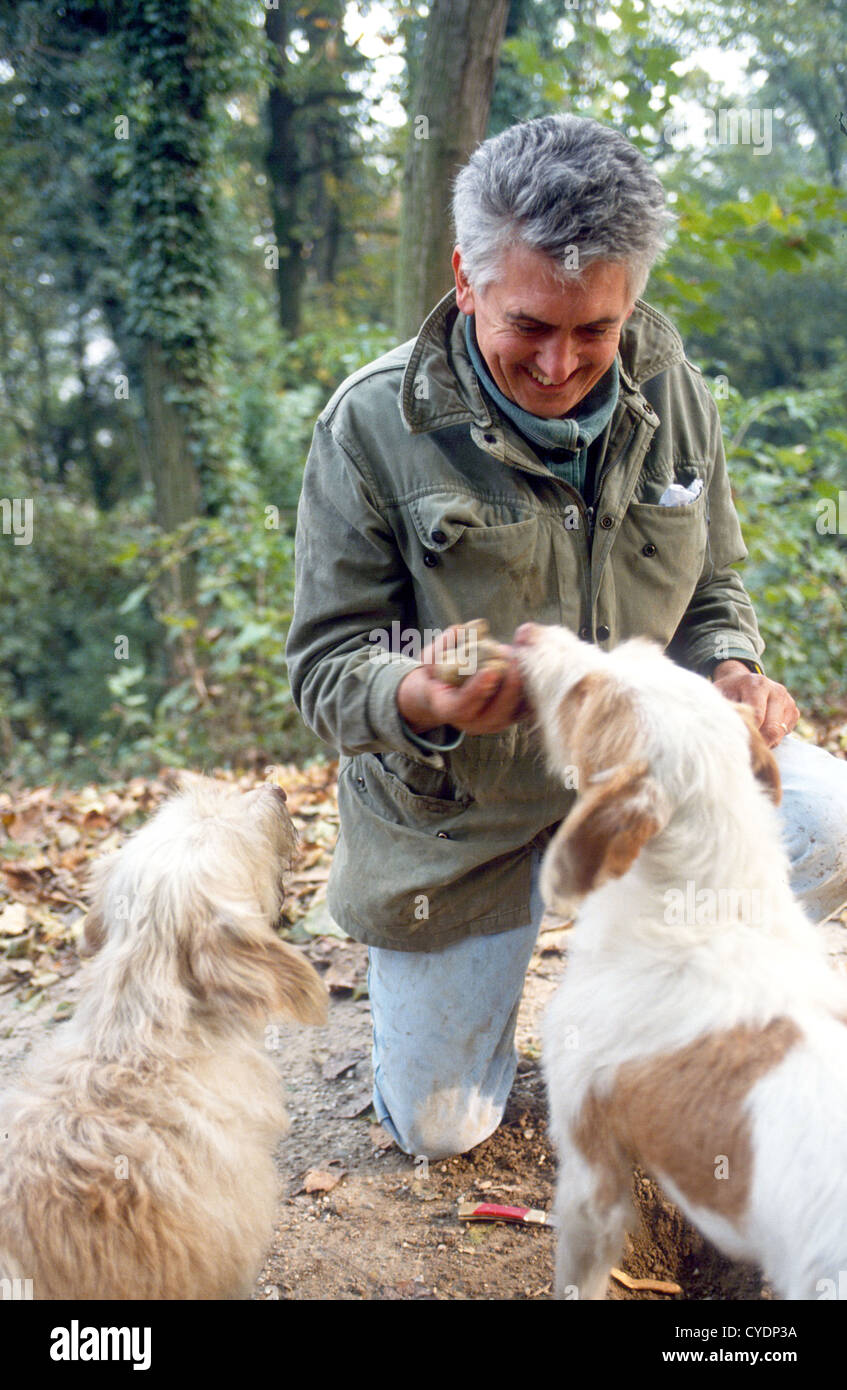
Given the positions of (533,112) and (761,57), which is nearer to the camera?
(533,112)

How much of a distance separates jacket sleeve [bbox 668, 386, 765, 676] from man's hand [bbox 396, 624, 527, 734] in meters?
1.24

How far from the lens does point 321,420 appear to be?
3322mm

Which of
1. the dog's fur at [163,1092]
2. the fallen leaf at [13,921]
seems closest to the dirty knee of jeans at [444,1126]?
the dog's fur at [163,1092]

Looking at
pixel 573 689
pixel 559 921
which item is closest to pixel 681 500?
pixel 573 689

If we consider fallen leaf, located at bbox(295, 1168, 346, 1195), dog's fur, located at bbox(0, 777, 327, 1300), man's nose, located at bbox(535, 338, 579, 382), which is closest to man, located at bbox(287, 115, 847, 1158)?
man's nose, located at bbox(535, 338, 579, 382)

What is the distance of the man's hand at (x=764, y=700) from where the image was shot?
3.08m

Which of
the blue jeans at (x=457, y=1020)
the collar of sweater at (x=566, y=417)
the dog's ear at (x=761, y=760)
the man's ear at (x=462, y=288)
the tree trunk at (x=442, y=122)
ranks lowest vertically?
the blue jeans at (x=457, y=1020)

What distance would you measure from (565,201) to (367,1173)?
3228 millimetres

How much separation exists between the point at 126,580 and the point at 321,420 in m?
15.3

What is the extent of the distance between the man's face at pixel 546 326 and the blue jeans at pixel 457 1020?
1529 millimetres

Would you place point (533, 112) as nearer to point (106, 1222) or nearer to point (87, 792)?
point (87, 792)

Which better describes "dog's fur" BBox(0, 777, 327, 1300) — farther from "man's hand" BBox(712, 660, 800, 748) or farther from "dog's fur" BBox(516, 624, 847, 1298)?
"man's hand" BBox(712, 660, 800, 748)

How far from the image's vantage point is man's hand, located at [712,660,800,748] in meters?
3.08

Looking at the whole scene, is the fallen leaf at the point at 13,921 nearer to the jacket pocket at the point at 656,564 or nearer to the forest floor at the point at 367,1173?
the forest floor at the point at 367,1173
